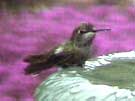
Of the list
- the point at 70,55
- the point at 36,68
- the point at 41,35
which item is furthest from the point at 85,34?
the point at 41,35

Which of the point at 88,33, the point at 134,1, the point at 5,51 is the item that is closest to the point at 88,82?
the point at 88,33

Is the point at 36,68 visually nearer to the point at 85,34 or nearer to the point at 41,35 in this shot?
the point at 85,34

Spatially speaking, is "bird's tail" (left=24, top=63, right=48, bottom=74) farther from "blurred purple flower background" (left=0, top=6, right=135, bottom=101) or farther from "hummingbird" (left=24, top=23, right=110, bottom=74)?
"blurred purple flower background" (left=0, top=6, right=135, bottom=101)

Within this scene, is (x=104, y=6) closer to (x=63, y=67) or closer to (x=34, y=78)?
(x=34, y=78)

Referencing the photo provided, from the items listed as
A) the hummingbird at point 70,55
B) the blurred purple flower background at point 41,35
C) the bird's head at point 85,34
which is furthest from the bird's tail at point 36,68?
the blurred purple flower background at point 41,35

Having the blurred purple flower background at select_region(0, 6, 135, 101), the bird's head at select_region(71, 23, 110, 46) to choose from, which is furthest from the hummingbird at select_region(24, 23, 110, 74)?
the blurred purple flower background at select_region(0, 6, 135, 101)

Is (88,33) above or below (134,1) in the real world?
above
